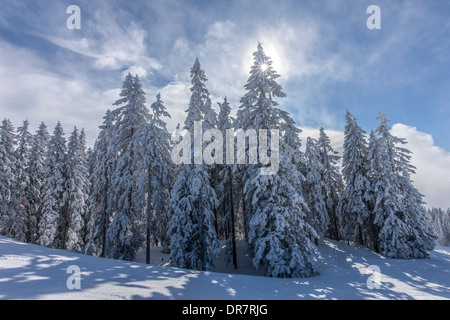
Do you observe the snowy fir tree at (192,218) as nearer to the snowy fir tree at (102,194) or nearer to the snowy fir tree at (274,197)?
the snowy fir tree at (274,197)

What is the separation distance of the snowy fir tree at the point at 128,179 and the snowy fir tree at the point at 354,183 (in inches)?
873

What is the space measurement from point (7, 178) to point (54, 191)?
15.3 feet

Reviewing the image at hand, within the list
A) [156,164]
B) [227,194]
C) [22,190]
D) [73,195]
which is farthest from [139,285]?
[22,190]

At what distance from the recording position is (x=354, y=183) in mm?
25109

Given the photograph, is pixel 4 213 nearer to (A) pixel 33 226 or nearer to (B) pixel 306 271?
(A) pixel 33 226

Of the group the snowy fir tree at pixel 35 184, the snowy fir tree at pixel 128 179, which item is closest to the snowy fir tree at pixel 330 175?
the snowy fir tree at pixel 128 179

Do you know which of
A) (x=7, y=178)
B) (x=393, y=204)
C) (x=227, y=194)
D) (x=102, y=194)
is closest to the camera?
(x=393, y=204)

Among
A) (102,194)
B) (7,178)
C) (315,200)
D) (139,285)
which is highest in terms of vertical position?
(7,178)

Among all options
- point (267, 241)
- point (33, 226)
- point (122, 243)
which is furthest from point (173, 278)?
point (33, 226)

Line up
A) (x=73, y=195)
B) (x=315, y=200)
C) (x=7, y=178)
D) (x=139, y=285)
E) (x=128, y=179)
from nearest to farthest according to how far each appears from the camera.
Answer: (x=139, y=285) < (x=128, y=179) < (x=7, y=178) < (x=315, y=200) < (x=73, y=195)

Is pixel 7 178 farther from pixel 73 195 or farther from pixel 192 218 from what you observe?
pixel 192 218

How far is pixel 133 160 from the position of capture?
19.8m

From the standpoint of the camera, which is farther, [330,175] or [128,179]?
[330,175]

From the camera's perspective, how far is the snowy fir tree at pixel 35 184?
28.0m
